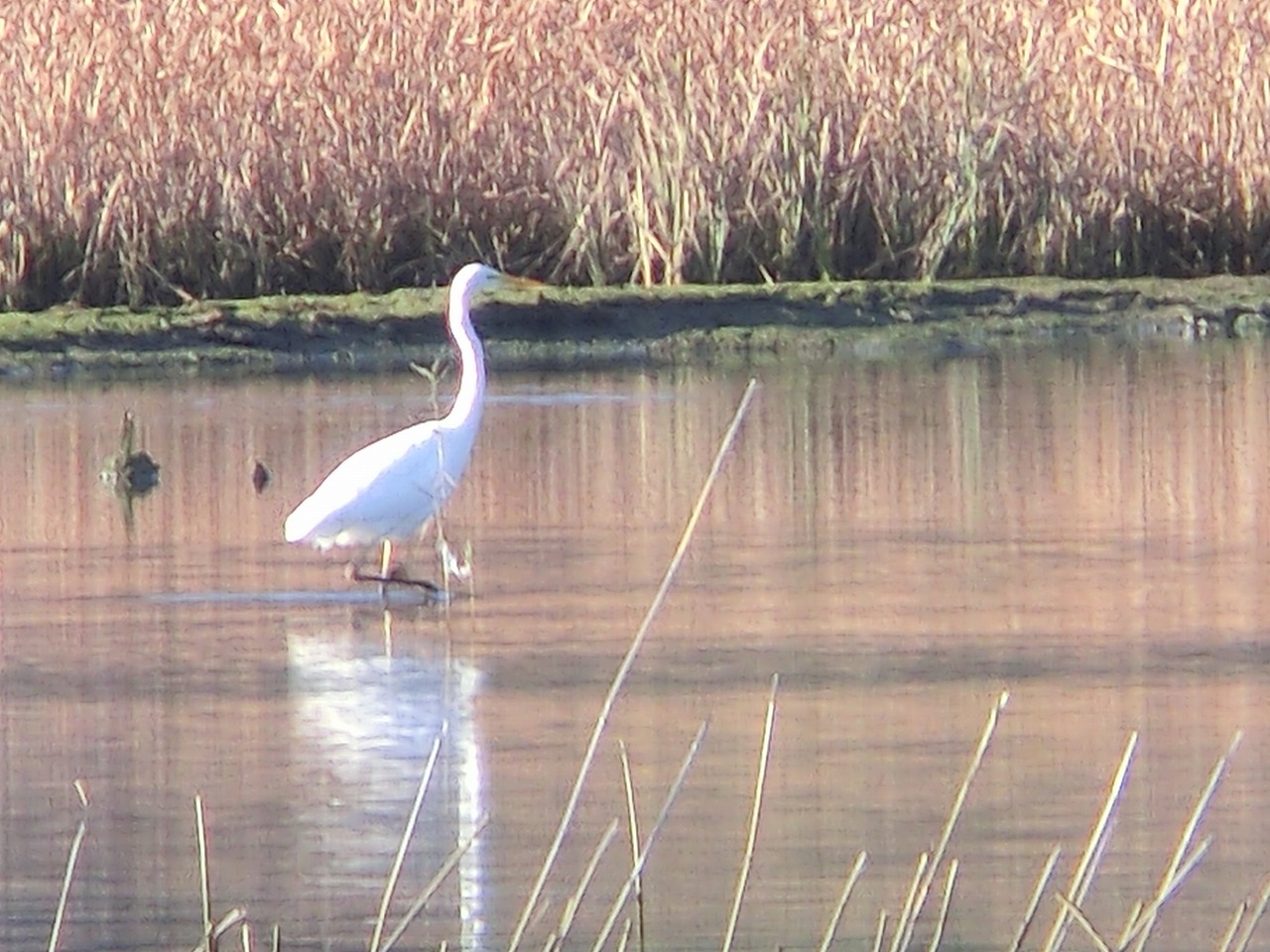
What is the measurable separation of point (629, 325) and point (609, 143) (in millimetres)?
1011

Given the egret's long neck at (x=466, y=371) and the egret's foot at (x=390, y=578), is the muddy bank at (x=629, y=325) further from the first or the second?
the egret's foot at (x=390, y=578)

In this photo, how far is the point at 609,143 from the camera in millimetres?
14867

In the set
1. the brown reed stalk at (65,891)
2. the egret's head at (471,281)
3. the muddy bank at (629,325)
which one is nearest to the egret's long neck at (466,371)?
the egret's head at (471,281)

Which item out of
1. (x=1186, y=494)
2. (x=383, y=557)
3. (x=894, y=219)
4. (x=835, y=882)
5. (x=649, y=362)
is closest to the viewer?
(x=835, y=882)

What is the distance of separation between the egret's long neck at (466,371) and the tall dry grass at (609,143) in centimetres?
488

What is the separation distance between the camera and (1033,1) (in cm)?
1594

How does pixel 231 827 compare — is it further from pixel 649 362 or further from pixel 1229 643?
pixel 649 362

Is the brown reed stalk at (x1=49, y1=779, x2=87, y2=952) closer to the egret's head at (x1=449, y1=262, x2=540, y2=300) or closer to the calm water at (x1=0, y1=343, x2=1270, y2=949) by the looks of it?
the calm water at (x1=0, y1=343, x2=1270, y2=949)

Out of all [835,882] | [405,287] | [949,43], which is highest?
[949,43]

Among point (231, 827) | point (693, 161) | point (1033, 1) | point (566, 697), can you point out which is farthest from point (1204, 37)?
point (231, 827)

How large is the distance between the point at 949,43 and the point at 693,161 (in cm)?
157

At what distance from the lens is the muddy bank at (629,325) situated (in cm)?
1381

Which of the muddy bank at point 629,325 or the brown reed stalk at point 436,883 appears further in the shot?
the muddy bank at point 629,325

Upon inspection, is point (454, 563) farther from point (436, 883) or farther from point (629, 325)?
point (629, 325)
